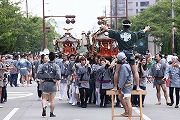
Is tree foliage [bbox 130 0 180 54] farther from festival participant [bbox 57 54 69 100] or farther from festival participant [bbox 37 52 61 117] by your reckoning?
festival participant [bbox 37 52 61 117]

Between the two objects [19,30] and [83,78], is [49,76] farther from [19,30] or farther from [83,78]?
[19,30]

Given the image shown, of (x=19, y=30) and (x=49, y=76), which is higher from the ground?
(x=19, y=30)

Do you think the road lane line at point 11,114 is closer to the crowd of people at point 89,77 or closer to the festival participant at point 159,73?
the crowd of people at point 89,77

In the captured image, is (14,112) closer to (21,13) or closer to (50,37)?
(21,13)

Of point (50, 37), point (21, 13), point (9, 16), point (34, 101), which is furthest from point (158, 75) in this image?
point (50, 37)

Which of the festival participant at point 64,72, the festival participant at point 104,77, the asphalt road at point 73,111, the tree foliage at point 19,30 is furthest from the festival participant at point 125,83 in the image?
the tree foliage at point 19,30

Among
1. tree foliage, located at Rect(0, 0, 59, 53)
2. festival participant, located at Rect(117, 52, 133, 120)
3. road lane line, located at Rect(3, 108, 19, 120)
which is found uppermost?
tree foliage, located at Rect(0, 0, 59, 53)

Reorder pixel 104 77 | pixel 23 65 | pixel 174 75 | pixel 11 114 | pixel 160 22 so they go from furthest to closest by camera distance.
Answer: pixel 160 22 → pixel 23 65 → pixel 174 75 → pixel 104 77 → pixel 11 114

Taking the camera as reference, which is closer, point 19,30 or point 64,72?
point 64,72

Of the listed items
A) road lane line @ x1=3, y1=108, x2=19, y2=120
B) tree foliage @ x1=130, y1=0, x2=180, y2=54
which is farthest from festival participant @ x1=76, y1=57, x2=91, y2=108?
tree foliage @ x1=130, y1=0, x2=180, y2=54

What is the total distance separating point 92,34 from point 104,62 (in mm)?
2035

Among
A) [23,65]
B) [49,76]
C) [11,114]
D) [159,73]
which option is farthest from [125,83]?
[23,65]

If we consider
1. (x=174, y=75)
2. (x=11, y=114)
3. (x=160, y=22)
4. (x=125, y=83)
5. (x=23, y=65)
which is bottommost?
(x=11, y=114)

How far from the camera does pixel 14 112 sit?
19.3 m
